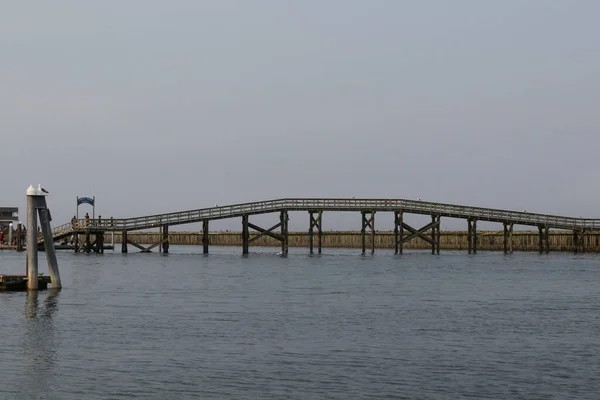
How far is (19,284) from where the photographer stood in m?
43.8

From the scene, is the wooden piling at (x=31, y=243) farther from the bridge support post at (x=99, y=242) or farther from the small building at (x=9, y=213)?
the small building at (x=9, y=213)

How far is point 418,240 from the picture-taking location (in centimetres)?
12862

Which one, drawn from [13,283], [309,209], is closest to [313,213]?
[309,209]

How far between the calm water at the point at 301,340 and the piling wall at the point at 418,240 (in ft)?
179

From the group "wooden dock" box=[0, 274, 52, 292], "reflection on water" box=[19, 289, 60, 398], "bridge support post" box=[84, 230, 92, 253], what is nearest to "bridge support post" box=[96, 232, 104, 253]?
"bridge support post" box=[84, 230, 92, 253]

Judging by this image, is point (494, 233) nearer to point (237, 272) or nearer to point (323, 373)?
point (237, 272)

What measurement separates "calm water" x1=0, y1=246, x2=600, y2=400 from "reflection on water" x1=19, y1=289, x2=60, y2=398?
56mm

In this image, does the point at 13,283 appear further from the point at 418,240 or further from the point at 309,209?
the point at 418,240

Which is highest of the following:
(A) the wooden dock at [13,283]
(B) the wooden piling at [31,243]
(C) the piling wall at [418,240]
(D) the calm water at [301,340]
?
(C) the piling wall at [418,240]

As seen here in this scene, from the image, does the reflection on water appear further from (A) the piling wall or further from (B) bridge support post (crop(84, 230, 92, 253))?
(A) the piling wall

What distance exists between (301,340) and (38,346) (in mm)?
7727

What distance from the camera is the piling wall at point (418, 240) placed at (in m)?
109

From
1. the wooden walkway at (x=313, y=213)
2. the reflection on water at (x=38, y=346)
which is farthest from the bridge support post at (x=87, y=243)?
the reflection on water at (x=38, y=346)

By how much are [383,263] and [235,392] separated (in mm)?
55063
